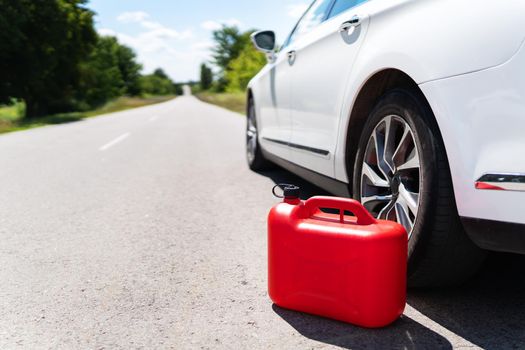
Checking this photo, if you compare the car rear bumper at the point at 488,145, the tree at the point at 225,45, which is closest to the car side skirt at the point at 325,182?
the car rear bumper at the point at 488,145

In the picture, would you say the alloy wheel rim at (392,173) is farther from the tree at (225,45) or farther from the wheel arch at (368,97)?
the tree at (225,45)

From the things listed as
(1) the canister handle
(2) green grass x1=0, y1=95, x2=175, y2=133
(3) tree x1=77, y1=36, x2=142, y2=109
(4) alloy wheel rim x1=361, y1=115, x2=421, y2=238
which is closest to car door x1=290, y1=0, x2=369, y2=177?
(4) alloy wheel rim x1=361, y1=115, x2=421, y2=238

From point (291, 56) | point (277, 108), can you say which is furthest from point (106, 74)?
point (291, 56)

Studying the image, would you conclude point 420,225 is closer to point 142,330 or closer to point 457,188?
point 457,188

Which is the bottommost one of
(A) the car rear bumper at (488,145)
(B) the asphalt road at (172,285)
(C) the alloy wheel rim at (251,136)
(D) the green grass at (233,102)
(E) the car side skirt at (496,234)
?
(D) the green grass at (233,102)

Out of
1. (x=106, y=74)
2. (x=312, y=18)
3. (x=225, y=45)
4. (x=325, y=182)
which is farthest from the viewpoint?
(x=225, y=45)

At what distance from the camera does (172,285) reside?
7.79 feet

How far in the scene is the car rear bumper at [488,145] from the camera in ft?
5.11

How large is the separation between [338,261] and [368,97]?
3.28ft

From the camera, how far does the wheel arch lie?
221 cm

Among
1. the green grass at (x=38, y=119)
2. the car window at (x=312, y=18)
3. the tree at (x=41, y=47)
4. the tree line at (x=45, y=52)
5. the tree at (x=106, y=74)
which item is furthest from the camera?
the tree at (x=106, y=74)

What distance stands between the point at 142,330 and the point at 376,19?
172 centimetres

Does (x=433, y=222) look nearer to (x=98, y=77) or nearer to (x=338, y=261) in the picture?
(x=338, y=261)

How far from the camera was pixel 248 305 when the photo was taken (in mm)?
2141
